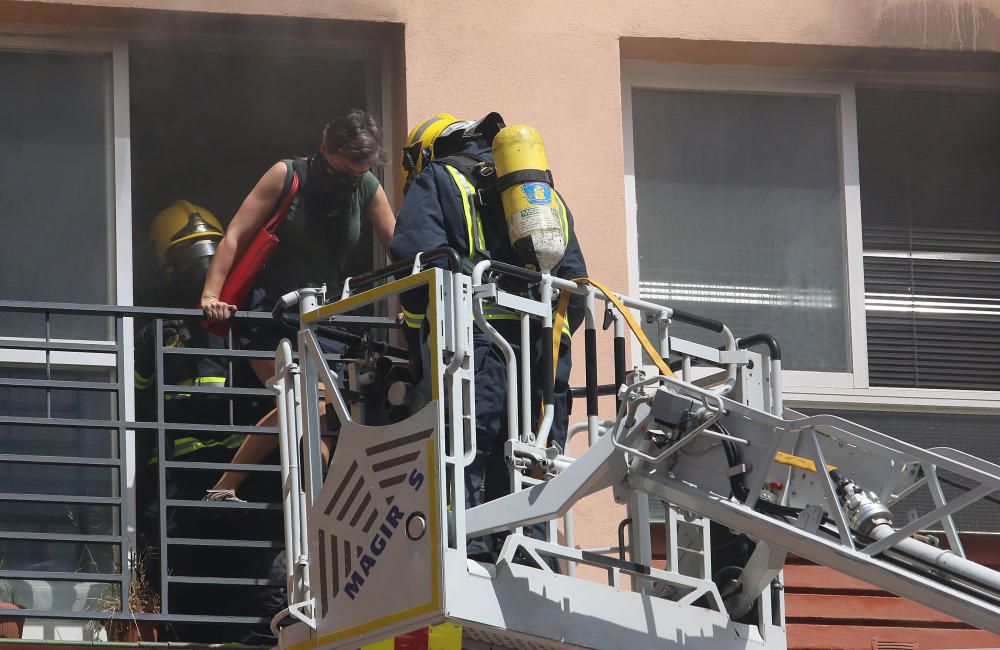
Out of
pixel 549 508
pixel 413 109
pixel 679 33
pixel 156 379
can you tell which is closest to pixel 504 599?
pixel 549 508

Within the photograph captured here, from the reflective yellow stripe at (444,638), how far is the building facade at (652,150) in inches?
91.0

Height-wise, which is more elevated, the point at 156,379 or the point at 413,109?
the point at 413,109

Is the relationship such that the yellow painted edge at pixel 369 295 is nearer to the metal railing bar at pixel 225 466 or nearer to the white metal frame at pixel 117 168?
the metal railing bar at pixel 225 466

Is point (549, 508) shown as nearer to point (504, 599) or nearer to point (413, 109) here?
point (504, 599)

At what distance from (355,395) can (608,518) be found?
7.35 feet

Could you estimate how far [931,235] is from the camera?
11.2 m

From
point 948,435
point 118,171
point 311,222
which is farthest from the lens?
point 948,435

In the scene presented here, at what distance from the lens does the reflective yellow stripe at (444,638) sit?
734cm

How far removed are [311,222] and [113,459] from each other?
165 centimetres

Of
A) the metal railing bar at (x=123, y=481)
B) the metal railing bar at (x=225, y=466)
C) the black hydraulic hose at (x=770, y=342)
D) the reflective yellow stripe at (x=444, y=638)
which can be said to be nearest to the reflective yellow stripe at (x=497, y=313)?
the black hydraulic hose at (x=770, y=342)

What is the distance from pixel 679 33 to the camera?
1071cm

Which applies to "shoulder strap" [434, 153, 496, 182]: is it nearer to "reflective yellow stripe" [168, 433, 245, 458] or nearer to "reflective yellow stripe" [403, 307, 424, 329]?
"reflective yellow stripe" [403, 307, 424, 329]

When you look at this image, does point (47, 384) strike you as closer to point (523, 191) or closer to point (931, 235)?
point (523, 191)

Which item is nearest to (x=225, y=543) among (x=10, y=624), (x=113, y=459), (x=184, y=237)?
(x=113, y=459)
